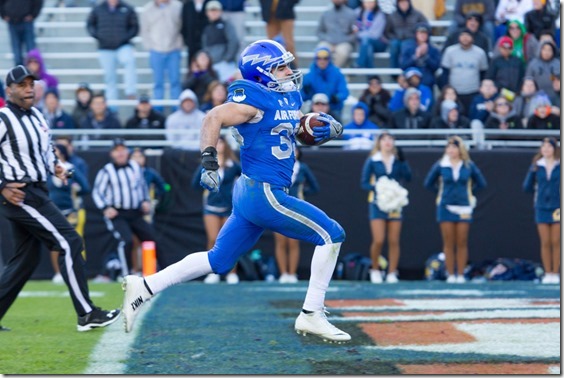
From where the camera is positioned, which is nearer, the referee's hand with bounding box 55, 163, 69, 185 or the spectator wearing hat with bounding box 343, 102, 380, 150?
the referee's hand with bounding box 55, 163, 69, 185

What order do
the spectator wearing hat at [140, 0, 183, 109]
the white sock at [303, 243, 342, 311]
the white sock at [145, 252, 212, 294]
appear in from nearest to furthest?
the white sock at [303, 243, 342, 311] → the white sock at [145, 252, 212, 294] → the spectator wearing hat at [140, 0, 183, 109]

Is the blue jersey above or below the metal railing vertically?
above

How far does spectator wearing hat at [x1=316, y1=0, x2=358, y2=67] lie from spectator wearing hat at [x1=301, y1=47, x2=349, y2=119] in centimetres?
114

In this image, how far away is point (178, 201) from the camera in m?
13.7

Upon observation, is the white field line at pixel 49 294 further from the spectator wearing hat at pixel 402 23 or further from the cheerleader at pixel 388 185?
the spectator wearing hat at pixel 402 23

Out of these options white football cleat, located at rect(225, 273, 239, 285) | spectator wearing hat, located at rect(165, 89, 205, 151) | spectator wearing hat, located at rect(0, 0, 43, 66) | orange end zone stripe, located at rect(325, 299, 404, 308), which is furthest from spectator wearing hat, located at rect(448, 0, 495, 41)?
orange end zone stripe, located at rect(325, 299, 404, 308)

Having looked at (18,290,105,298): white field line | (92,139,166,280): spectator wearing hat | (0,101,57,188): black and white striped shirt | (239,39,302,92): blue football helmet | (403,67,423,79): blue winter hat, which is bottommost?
(18,290,105,298): white field line

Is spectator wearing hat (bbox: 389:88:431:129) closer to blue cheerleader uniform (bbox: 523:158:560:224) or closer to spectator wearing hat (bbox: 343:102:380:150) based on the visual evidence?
spectator wearing hat (bbox: 343:102:380:150)

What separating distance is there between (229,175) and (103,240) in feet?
6.77

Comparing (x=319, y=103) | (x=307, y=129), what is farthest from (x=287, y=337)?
(x=319, y=103)

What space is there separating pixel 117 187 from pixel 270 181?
630 centimetres

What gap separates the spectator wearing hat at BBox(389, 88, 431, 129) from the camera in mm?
13664

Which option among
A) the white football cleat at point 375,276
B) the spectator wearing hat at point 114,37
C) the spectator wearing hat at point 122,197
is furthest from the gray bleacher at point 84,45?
the white football cleat at point 375,276

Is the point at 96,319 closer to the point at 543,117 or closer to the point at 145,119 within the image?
the point at 145,119
